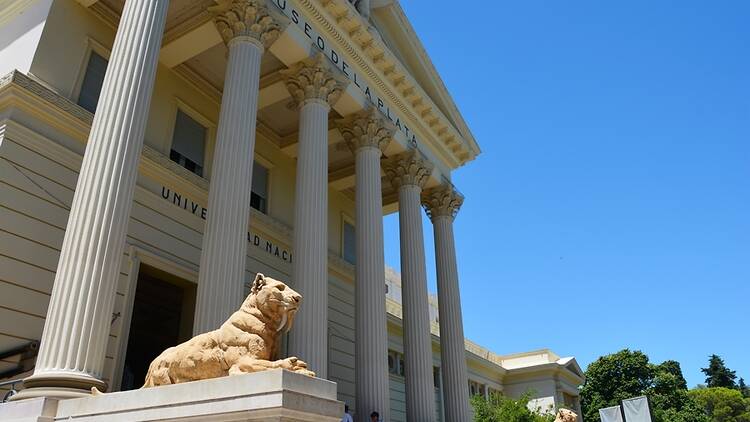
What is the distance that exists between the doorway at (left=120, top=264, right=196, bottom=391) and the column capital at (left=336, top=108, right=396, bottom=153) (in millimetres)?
7444

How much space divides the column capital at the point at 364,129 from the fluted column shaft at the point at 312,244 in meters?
2.75

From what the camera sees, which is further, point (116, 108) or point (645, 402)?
point (645, 402)

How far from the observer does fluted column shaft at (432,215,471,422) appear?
840 inches

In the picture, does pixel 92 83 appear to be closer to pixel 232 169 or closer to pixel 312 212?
pixel 232 169

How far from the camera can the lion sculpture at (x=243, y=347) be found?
653 cm

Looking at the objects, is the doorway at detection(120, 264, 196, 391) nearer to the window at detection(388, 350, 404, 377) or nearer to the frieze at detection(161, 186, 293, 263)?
the frieze at detection(161, 186, 293, 263)

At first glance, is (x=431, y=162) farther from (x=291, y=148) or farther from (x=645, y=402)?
(x=645, y=402)

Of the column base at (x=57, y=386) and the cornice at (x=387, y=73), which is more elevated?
the cornice at (x=387, y=73)

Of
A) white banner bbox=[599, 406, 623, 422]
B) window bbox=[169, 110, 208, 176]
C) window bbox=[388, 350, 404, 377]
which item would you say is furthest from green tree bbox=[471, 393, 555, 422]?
window bbox=[169, 110, 208, 176]

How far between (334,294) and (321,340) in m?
9.59

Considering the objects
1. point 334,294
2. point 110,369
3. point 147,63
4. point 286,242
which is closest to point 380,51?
point 286,242

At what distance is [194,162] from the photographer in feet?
61.6

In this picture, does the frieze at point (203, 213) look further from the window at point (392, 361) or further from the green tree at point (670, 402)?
the green tree at point (670, 402)

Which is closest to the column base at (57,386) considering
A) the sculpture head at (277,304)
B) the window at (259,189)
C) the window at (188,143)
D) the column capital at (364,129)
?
the sculpture head at (277,304)
